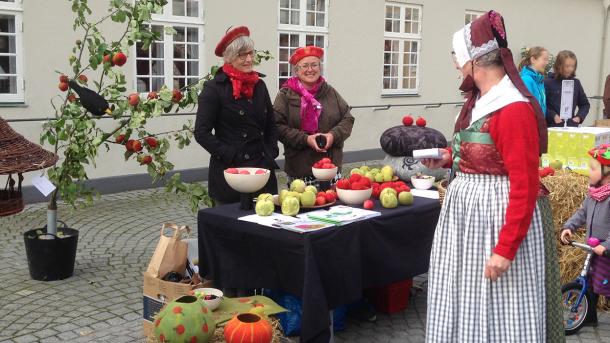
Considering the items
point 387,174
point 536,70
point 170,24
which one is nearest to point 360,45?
point 170,24

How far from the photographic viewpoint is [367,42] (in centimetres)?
1219

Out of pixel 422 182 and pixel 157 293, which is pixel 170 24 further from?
pixel 157 293

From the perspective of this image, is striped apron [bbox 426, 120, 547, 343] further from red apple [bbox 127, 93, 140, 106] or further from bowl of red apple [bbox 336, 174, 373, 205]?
red apple [bbox 127, 93, 140, 106]

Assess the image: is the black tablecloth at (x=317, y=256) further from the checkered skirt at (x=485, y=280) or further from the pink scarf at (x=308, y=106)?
the pink scarf at (x=308, y=106)

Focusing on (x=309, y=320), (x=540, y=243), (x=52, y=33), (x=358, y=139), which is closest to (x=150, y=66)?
(x=52, y=33)

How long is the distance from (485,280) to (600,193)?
200cm

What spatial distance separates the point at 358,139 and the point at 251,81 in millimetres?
7745

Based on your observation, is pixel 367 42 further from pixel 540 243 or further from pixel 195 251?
pixel 540 243

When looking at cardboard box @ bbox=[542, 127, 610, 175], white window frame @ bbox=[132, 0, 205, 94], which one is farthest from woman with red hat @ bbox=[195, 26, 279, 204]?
white window frame @ bbox=[132, 0, 205, 94]

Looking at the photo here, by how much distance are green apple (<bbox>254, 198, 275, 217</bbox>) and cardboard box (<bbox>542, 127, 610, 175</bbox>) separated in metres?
3.46

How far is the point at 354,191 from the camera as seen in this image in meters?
4.19

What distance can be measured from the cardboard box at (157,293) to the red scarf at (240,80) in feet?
4.31

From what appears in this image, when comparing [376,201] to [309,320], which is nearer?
[309,320]

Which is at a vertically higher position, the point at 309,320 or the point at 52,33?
the point at 52,33
